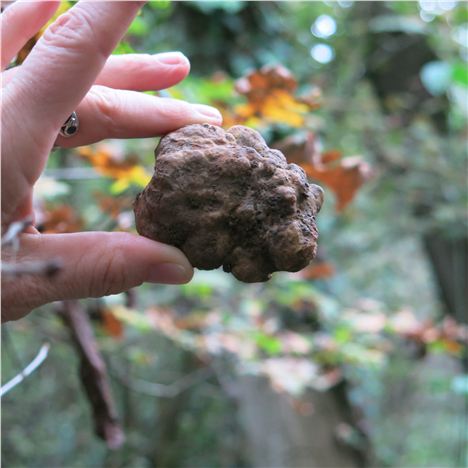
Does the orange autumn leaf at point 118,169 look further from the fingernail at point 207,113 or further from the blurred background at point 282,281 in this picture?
the fingernail at point 207,113

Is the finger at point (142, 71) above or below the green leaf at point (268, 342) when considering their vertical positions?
above

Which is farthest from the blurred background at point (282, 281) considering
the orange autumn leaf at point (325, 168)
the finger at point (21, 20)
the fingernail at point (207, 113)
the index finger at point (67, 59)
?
the index finger at point (67, 59)

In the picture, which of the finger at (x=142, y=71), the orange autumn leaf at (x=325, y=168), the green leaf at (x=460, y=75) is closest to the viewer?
the finger at (x=142, y=71)

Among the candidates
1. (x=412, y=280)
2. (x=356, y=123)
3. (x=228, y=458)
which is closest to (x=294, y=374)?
(x=356, y=123)

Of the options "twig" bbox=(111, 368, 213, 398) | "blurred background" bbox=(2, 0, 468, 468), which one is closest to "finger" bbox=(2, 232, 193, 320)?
"blurred background" bbox=(2, 0, 468, 468)

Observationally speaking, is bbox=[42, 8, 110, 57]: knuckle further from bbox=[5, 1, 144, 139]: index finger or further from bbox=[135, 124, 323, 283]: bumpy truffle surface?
bbox=[135, 124, 323, 283]: bumpy truffle surface

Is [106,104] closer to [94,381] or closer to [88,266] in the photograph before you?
[88,266]

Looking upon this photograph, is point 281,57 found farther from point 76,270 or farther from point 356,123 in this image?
point 76,270

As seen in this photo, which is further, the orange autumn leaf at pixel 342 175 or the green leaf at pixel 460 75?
the green leaf at pixel 460 75
